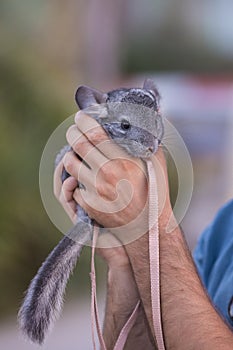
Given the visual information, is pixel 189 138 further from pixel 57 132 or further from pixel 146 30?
pixel 57 132

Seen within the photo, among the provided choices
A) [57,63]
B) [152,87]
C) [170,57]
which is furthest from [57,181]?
[170,57]

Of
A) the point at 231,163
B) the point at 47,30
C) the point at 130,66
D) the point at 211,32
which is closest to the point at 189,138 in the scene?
the point at 231,163

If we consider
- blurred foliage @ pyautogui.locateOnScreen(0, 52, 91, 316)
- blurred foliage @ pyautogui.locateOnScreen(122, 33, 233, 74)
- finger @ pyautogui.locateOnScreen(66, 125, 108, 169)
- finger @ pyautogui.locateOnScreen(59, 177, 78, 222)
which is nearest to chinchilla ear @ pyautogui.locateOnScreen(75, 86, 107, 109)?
finger @ pyautogui.locateOnScreen(66, 125, 108, 169)

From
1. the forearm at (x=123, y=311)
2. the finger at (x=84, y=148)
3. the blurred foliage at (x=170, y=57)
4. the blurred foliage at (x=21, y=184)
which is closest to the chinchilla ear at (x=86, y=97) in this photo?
the finger at (x=84, y=148)

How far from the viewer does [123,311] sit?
2.42m

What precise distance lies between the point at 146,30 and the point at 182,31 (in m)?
0.42

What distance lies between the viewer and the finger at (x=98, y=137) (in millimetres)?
2152

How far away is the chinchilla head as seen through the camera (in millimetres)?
2152

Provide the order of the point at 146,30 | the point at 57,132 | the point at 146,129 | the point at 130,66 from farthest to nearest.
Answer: the point at 146,30
the point at 130,66
the point at 57,132
the point at 146,129

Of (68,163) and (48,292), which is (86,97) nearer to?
(68,163)

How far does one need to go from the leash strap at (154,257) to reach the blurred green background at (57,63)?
186 centimetres

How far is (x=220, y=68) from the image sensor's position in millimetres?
9344

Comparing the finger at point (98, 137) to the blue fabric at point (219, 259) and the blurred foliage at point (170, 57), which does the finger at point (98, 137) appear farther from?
the blurred foliage at point (170, 57)

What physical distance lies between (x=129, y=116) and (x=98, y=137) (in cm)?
11
